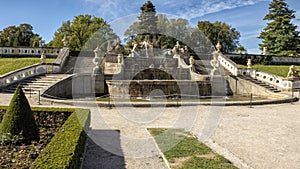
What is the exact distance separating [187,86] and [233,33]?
5171 centimetres

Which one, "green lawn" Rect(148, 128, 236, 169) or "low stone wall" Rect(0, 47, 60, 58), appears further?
"low stone wall" Rect(0, 47, 60, 58)

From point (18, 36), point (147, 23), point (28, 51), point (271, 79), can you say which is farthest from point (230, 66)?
point (18, 36)

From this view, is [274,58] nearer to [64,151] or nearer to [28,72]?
[28,72]

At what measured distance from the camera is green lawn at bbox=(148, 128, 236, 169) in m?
5.70

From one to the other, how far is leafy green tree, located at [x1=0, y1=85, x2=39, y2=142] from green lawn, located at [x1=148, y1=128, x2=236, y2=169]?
3.74 meters

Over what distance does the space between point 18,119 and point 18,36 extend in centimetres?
6737

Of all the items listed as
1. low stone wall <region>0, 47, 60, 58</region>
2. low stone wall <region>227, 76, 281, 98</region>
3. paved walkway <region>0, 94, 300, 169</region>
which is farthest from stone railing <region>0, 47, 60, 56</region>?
low stone wall <region>227, 76, 281, 98</region>

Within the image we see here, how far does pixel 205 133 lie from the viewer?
28.7 feet

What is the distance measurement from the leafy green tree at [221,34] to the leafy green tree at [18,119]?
56.2 metres

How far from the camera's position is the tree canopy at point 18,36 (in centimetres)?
6363

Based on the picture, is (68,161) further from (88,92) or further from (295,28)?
(295,28)

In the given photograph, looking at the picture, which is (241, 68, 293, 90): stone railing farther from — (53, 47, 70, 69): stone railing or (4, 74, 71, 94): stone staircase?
(53, 47, 70, 69): stone railing

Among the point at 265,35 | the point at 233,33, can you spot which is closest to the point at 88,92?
the point at 265,35

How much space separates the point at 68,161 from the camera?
4070mm
